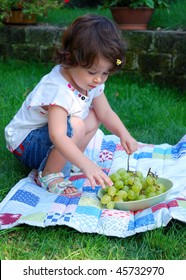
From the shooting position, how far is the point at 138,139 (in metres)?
3.22

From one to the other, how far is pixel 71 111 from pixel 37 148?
243mm

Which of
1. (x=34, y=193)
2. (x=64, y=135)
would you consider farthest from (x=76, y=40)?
(x=34, y=193)

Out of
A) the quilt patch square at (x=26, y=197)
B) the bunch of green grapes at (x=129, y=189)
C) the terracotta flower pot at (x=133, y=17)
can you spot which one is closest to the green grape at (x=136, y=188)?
the bunch of green grapes at (x=129, y=189)

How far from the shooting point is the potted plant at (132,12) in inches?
179

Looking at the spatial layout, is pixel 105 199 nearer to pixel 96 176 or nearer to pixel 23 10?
pixel 96 176

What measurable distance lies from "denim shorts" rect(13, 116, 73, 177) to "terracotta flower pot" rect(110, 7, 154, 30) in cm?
227

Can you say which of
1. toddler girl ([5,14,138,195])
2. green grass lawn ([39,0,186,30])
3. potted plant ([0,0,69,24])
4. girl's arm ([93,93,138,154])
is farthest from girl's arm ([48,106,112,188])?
potted plant ([0,0,69,24])

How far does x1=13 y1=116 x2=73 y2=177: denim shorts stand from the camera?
2533mm

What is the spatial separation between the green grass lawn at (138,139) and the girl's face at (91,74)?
1.81ft

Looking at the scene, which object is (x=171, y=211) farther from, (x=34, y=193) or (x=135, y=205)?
(x=34, y=193)

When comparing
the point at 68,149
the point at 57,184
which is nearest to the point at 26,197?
the point at 57,184

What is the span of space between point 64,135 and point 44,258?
579 mm

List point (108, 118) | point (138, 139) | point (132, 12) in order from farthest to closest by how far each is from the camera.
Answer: point (132, 12)
point (138, 139)
point (108, 118)

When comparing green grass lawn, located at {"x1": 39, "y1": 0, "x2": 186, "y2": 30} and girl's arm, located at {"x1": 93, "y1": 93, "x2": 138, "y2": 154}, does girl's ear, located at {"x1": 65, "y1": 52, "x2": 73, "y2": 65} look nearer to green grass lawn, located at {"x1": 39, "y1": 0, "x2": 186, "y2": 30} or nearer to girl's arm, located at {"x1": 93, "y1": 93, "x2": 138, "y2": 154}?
girl's arm, located at {"x1": 93, "y1": 93, "x2": 138, "y2": 154}
